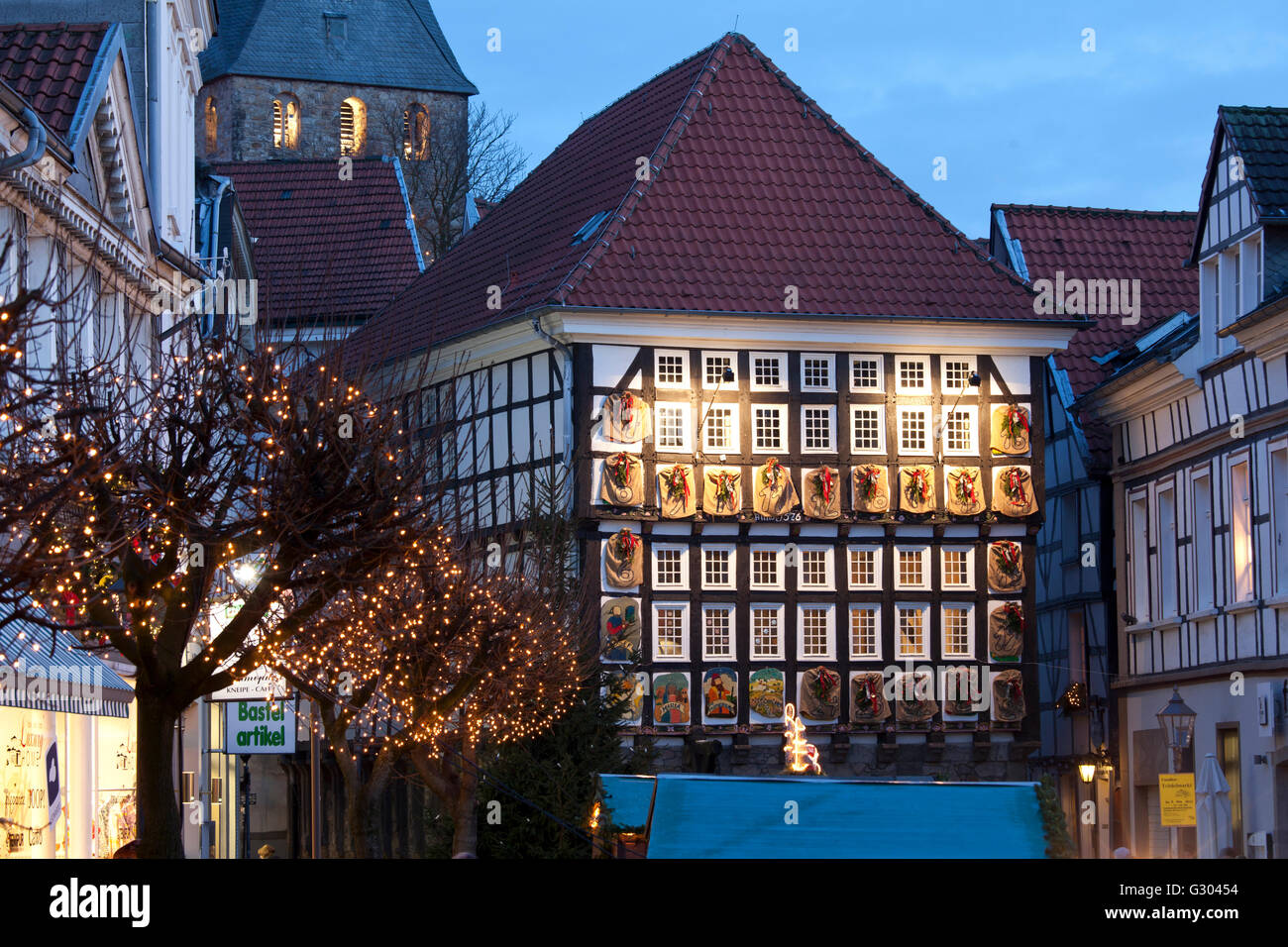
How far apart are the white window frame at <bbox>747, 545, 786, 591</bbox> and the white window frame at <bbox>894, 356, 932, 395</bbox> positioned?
3.54m

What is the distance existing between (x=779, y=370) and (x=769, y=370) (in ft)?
0.59

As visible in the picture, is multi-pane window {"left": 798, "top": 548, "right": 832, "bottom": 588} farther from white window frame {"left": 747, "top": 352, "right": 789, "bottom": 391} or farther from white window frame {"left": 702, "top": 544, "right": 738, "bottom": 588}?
white window frame {"left": 747, "top": 352, "right": 789, "bottom": 391}

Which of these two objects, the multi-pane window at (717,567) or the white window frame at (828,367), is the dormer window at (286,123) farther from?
the multi-pane window at (717,567)

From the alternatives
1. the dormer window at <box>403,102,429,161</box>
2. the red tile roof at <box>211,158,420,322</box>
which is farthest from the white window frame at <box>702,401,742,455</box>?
the dormer window at <box>403,102,429,161</box>

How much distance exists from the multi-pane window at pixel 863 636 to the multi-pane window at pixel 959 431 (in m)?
3.21

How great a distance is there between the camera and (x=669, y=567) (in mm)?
36938

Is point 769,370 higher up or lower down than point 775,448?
higher up

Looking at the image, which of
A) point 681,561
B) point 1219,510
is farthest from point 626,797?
point 681,561

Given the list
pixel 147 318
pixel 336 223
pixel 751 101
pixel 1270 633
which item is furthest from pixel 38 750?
pixel 336 223

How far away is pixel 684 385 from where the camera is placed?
123ft

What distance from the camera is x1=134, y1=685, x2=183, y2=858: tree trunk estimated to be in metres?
15.0

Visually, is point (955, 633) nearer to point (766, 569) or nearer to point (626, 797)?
point (766, 569)

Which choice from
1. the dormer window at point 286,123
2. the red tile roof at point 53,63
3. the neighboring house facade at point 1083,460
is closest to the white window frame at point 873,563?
the neighboring house facade at point 1083,460

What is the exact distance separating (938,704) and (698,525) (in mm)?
5066
